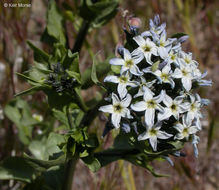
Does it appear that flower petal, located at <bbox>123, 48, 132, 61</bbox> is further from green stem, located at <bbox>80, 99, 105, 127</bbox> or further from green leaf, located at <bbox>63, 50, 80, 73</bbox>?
green stem, located at <bbox>80, 99, 105, 127</bbox>

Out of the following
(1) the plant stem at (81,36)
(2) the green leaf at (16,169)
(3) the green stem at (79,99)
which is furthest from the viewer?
(1) the plant stem at (81,36)

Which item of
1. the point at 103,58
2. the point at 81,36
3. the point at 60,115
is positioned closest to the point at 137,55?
the point at 60,115

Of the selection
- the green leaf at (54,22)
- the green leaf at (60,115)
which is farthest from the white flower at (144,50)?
the green leaf at (54,22)

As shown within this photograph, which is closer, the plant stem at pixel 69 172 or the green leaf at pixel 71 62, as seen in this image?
the green leaf at pixel 71 62

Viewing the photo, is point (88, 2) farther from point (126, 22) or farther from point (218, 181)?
point (218, 181)

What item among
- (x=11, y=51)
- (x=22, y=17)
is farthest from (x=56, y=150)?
(x=22, y=17)

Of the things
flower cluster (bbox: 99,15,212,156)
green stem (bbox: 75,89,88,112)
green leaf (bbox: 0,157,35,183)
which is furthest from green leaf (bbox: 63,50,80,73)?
green leaf (bbox: 0,157,35,183)

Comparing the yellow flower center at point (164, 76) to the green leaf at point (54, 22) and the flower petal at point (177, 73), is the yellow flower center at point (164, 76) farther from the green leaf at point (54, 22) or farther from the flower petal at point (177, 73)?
the green leaf at point (54, 22)

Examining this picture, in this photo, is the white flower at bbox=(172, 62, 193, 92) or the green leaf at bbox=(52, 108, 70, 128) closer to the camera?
the white flower at bbox=(172, 62, 193, 92)
